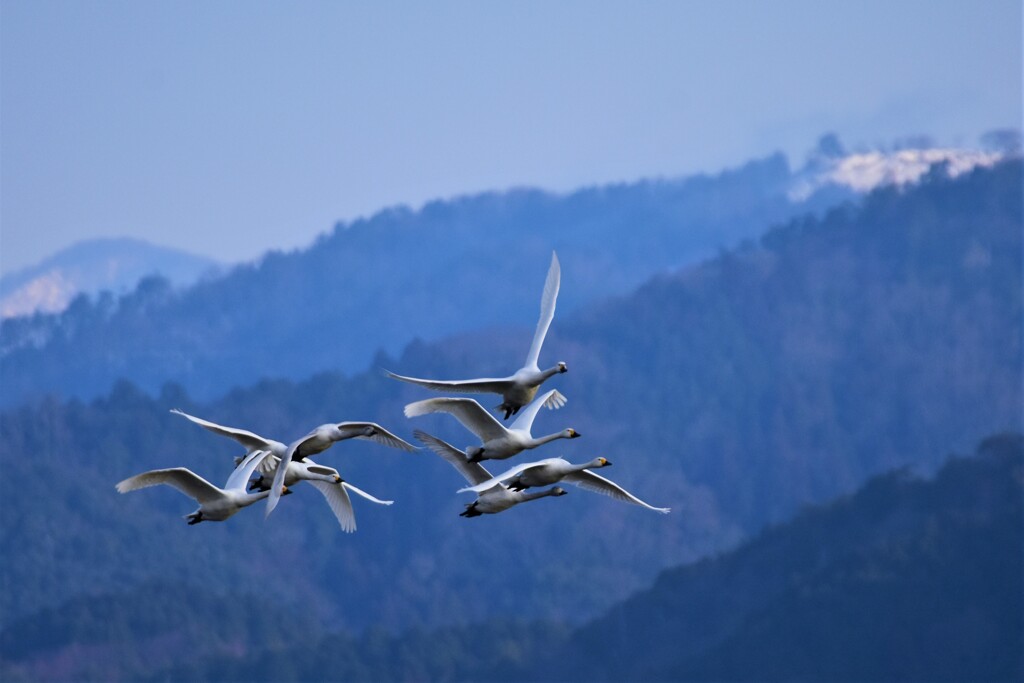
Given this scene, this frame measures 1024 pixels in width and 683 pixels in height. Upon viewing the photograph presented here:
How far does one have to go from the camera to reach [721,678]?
116 meters

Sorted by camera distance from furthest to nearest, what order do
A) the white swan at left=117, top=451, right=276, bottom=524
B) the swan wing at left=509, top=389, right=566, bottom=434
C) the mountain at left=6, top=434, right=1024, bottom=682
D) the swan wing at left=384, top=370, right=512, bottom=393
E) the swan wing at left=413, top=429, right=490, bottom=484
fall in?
the mountain at left=6, top=434, right=1024, bottom=682 → the swan wing at left=509, top=389, right=566, bottom=434 → the white swan at left=117, top=451, right=276, bottom=524 → the swan wing at left=413, top=429, right=490, bottom=484 → the swan wing at left=384, top=370, right=512, bottom=393

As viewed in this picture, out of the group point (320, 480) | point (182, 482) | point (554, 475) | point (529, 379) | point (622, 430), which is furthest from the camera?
point (622, 430)

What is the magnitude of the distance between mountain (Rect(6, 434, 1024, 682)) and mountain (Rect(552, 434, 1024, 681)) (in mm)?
93

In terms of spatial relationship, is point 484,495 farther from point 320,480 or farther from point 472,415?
point 320,480

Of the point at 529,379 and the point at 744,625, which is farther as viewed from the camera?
the point at 744,625

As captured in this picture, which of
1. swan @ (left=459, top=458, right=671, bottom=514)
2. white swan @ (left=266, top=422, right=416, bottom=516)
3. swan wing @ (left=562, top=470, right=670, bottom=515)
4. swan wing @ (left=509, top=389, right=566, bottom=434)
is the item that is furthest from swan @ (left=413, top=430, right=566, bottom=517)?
swan wing @ (left=509, top=389, right=566, bottom=434)

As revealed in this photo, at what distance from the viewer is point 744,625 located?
11838 centimetres

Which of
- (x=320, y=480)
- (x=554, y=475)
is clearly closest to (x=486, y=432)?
(x=554, y=475)

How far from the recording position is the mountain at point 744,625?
374 feet

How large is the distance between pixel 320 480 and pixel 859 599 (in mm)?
90231

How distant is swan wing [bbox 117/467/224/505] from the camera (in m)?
26.4

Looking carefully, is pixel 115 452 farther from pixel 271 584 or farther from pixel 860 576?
pixel 860 576

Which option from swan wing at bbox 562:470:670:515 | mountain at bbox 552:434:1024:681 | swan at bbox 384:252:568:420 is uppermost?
swan at bbox 384:252:568:420

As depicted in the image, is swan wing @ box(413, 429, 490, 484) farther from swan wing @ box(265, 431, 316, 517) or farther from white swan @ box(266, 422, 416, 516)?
swan wing @ box(265, 431, 316, 517)
